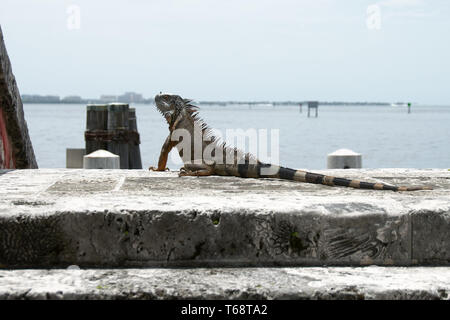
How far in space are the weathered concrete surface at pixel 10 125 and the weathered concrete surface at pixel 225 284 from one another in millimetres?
4343

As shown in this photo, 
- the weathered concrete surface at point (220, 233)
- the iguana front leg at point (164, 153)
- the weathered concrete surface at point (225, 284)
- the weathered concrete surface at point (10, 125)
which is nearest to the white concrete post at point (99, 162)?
the weathered concrete surface at point (10, 125)

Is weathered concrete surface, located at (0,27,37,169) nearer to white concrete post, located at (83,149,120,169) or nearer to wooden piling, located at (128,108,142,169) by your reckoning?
white concrete post, located at (83,149,120,169)

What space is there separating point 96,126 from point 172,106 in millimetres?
6062

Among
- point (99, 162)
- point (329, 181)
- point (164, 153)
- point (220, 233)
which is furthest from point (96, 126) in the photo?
point (220, 233)

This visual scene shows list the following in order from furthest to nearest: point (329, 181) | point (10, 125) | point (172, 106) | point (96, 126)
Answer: point (96, 126)
point (10, 125)
point (172, 106)
point (329, 181)

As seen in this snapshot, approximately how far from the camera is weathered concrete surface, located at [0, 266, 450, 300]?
137 inches

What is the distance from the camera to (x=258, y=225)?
389 centimetres

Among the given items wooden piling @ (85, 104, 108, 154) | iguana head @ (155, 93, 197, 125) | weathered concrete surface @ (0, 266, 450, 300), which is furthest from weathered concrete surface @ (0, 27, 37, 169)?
weathered concrete surface @ (0, 266, 450, 300)

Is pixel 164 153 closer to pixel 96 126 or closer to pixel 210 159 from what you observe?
pixel 210 159

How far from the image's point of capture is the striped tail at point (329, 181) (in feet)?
16.3

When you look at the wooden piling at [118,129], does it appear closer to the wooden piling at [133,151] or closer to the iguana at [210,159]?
the wooden piling at [133,151]

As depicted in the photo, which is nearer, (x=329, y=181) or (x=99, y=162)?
(x=329, y=181)

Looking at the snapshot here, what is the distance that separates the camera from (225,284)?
3.57 metres

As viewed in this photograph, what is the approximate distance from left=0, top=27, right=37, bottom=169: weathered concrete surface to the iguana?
2.13m
